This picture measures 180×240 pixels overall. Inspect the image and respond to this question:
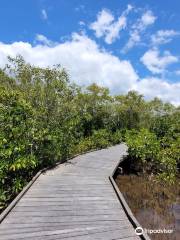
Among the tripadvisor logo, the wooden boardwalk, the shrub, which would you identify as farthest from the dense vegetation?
the tripadvisor logo

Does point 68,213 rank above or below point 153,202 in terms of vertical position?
above

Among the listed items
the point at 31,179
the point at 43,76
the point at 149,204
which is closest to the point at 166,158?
the point at 149,204

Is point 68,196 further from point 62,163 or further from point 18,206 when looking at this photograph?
point 62,163

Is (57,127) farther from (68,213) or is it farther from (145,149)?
(68,213)

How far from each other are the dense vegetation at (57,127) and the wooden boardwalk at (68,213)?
99 centimetres

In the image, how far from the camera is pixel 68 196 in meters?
8.15

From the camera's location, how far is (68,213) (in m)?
6.77

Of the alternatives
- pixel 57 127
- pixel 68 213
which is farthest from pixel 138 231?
pixel 57 127

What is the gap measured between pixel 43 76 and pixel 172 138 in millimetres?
8340

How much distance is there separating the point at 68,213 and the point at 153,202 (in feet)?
14.5

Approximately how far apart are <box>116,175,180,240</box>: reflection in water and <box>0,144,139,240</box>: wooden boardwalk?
1.07 metres

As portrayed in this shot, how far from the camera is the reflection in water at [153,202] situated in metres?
8.05

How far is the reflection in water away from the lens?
8.05 m

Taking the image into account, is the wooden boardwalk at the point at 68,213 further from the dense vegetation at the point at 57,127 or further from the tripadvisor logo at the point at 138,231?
the dense vegetation at the point at 57,127
